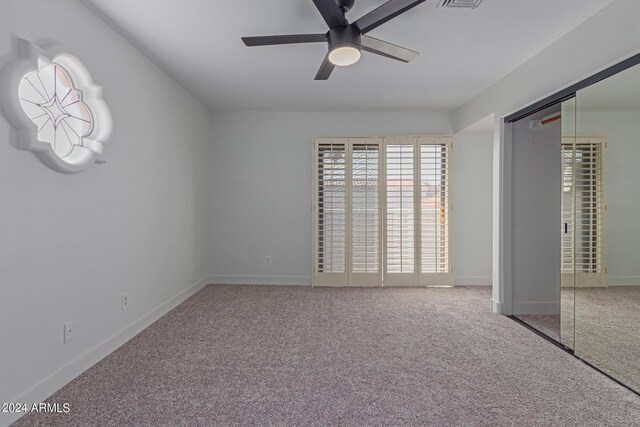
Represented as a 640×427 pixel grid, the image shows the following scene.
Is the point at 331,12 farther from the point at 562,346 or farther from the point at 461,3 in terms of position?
the point at 562,346

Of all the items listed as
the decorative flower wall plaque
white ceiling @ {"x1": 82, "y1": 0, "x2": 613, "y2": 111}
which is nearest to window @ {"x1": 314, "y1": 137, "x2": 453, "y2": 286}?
white ceiling @ {"x1": 82, "y1": 0, "x2": 613, "y2": 111}

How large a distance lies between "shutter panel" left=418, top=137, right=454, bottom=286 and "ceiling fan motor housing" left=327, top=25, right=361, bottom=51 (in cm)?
275

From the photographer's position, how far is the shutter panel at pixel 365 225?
4.28 meters

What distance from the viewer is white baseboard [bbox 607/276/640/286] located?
77.8 inches

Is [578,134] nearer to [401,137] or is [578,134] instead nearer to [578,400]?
[578,400]

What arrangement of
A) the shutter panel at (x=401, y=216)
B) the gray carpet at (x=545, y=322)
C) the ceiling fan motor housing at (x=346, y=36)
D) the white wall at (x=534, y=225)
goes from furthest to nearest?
the shutter panel at (x=401, y=216) → the white wall at (x=534, y=225) → the gray carpet at (x=545, y=322) → the ceiling fan motor housing at (x=346, y=36)

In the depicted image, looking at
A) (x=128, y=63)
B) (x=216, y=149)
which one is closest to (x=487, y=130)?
(x=216, y=149)

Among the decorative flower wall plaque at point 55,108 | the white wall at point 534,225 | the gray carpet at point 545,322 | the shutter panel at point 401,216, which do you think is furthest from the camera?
the shutter panel at point 401,216

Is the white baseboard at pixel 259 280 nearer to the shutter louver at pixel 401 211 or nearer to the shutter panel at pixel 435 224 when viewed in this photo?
the shutter louver at pixel 401 211

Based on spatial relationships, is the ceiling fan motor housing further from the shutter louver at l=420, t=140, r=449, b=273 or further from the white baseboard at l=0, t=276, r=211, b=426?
the shutter louver at l=420, t=140, r=449, b=273

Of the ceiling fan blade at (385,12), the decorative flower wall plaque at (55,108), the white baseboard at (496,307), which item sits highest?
the ceiling fan blade at (385,12)

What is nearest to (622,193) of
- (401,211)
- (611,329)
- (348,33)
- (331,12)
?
(611,329)

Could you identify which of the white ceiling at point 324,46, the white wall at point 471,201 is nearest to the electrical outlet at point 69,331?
the white ceiling at point 324,46

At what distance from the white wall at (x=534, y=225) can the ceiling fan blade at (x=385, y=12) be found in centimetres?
221
